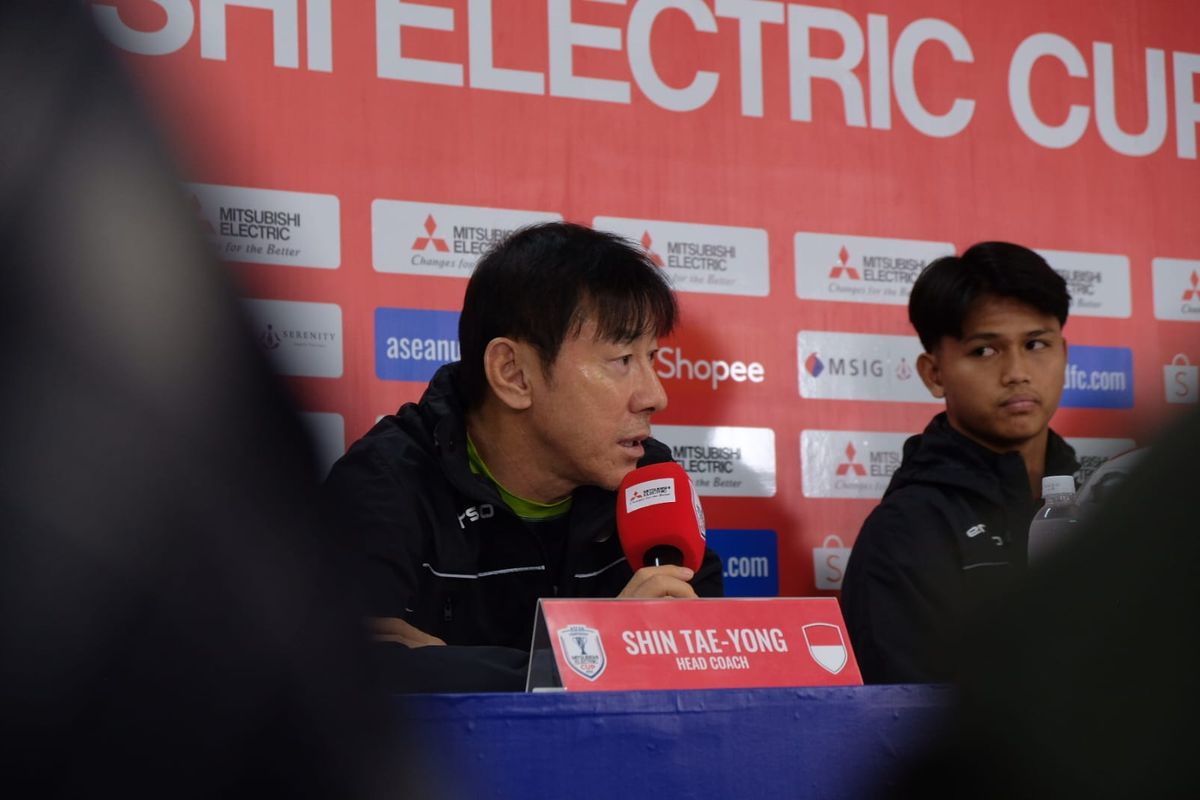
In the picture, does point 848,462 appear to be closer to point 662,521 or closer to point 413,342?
point 413,342

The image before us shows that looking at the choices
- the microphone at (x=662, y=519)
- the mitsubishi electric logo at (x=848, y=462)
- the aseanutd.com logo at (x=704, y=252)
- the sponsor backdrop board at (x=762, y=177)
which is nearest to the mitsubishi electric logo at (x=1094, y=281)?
the sponsor backdrop board at (x=762, y=177)

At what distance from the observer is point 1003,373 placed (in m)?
2.30

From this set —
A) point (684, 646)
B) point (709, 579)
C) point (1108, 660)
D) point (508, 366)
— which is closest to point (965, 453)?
point (709, 579)

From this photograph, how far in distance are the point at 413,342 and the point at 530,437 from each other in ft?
1.37

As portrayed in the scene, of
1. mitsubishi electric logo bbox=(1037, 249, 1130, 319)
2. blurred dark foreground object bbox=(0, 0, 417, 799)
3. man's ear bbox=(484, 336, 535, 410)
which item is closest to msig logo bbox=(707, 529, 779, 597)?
man's ear bbox=(484, 336, 535, 410)

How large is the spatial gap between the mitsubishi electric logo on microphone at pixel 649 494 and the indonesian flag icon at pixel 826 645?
1.01 ft

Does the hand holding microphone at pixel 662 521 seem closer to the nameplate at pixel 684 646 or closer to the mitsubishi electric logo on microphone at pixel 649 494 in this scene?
the mitsubishi electric logo on microphone at pixel 649 494

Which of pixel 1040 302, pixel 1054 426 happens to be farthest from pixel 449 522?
pixel 1054 426

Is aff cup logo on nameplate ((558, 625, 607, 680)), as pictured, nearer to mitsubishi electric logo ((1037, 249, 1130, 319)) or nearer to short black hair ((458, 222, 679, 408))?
short black hair ((458, 222, 679, 408))

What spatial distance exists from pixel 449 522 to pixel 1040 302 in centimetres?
112

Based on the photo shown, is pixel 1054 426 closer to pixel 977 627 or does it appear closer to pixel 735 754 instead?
pixel 735 754

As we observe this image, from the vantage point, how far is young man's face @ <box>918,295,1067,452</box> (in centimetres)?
229

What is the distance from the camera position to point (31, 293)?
243 mm

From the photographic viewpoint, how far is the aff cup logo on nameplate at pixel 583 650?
1087 millimetres
